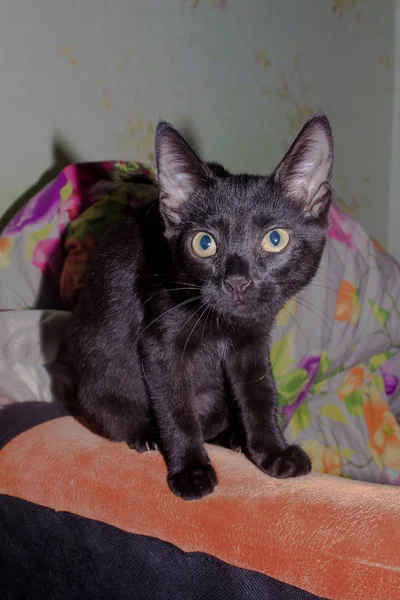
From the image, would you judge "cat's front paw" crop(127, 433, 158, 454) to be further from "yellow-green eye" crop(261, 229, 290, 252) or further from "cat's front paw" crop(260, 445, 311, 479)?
"yellow-green eye" crop(261, 229, 290, 252)

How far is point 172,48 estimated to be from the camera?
2113 mm

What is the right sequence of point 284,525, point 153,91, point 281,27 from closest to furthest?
point 284,525
point 153,91
point 281,27

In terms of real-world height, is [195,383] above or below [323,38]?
below

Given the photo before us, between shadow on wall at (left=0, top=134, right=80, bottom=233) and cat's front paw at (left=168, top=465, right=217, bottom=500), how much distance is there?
42.3 inches

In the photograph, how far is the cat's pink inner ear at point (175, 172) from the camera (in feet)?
3.51

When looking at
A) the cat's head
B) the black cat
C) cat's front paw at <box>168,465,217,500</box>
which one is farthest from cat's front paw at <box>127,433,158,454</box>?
the cat's head

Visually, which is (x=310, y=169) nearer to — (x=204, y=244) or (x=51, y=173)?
(x=204, y=244)

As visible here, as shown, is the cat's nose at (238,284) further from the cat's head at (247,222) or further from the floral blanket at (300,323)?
the floral blanket at (300,323)

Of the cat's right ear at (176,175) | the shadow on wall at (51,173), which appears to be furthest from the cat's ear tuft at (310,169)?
the shadow on wall at (51,173)

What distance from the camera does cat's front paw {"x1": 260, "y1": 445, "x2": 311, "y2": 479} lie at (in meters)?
1.05

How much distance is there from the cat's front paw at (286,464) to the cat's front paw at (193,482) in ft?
0.32

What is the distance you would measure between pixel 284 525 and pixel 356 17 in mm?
2598

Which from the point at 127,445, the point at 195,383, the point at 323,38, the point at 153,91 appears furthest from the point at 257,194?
the point at 323,38

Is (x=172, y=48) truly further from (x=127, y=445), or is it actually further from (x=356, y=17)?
(x=127, y=445)
